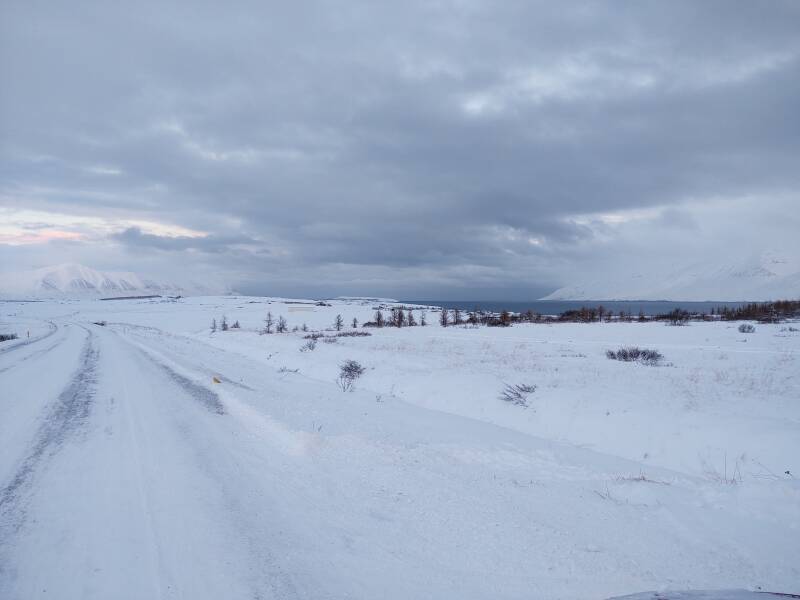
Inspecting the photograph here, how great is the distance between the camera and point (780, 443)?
24.3 ft

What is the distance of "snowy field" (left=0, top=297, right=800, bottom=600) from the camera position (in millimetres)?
4023

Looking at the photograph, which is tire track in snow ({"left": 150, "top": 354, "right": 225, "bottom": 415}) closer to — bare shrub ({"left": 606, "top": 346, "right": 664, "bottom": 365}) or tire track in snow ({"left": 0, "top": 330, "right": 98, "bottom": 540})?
tire track in snow ({"left": 0, "top": 330, "right": 98, "bottom": 540})

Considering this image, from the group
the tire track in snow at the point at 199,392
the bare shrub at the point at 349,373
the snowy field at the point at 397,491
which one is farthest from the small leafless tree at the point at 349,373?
the tire track in snow at the point at 199,392

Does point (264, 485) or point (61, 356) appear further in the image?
point (61, 356)

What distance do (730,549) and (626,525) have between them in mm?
992

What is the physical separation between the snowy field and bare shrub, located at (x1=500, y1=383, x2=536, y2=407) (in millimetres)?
195

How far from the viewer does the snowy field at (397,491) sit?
158 inches

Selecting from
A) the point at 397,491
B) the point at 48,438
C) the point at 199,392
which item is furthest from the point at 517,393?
the point at 48,438

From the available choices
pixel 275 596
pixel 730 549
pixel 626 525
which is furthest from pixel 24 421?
pixel 730 549

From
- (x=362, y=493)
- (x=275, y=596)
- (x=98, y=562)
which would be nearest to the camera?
(x=275, y=596)

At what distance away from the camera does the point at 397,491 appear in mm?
6008

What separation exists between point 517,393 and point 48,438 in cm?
1054

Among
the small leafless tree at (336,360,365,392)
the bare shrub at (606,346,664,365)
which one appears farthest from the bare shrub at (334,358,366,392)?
the bare shrub at (606,346,664,365)

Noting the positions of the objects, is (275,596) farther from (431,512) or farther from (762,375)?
(762,375)
